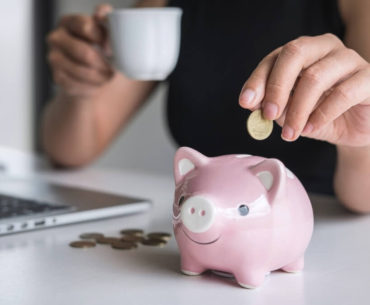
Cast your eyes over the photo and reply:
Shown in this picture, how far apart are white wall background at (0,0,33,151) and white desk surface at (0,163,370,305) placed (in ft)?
6.75

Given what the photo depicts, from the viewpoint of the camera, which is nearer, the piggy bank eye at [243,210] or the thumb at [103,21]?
the piggy bank eye at [243,210]

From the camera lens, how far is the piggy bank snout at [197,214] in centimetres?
56

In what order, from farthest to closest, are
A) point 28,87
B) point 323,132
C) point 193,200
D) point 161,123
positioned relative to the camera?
point 28,87 < point 161,123 < point 323,132 < point 193,200

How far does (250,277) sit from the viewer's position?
0.59m

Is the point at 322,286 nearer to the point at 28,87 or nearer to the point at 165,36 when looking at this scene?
the point at 165,36

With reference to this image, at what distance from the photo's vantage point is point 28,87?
2816 millimetres

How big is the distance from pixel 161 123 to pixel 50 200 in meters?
1.34

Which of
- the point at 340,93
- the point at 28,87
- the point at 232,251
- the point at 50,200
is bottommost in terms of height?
the point at 28,87

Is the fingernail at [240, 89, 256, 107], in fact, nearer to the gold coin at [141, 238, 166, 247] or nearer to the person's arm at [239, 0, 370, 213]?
the person's arm at [239, 0, 370, 213]

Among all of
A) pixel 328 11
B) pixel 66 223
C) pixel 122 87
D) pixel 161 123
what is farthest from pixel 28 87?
pixel 66 223

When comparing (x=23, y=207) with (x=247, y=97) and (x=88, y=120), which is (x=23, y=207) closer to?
(x=247, y=97)

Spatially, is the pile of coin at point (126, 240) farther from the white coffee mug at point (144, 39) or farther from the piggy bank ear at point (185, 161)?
the white coffee mug at point (144, 39)

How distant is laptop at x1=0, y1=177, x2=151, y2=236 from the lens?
81 centimetres

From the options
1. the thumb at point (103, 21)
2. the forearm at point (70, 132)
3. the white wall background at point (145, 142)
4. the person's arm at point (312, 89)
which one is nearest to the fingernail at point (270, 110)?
the person's arm at point (312, 89)
